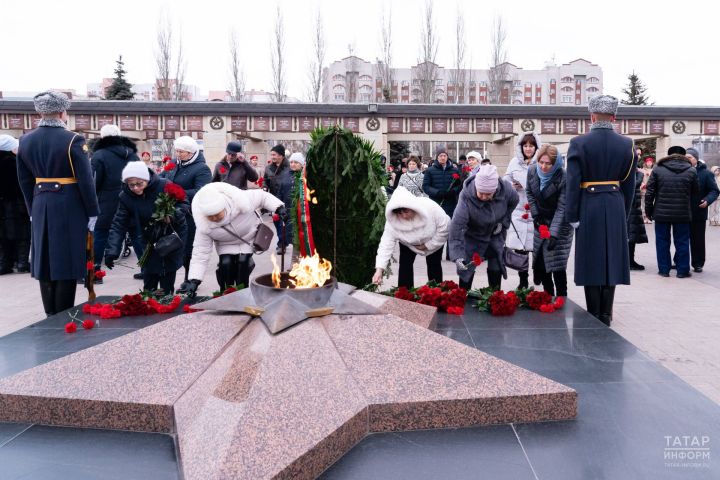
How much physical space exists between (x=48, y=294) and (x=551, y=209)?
4.66 meters

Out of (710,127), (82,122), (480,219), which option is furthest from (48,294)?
(710,127)

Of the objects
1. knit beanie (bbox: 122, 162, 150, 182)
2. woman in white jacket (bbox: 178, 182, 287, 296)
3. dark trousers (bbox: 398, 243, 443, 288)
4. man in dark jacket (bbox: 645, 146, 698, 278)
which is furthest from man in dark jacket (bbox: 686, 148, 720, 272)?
knit beanie (bbox: 122, 162, 150, 182)

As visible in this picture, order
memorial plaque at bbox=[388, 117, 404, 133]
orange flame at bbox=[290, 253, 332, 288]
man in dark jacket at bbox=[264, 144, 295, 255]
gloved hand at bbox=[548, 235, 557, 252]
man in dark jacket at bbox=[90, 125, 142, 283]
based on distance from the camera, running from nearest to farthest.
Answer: orange flame at bbox=[290, 253, 332, 288] → gloved hand at bbox=[548, 235, 557, 252] → man in dark jacket at bbox=[90, 125, 142, 283] → man in dark jacket at bbox=[264, 144, 295, 255] → memorial plaque at bbox=[388, 117, 404, 133]

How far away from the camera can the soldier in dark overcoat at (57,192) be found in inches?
205

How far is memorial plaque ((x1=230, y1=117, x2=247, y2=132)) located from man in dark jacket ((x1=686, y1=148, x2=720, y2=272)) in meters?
11.8

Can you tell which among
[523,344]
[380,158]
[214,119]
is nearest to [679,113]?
[214,119]

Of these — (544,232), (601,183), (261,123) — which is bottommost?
(544,232)

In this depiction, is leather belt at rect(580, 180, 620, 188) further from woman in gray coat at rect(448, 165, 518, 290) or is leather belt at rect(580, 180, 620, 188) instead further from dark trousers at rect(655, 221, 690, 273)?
dark trousers at rect(655, 221, 690, 273)

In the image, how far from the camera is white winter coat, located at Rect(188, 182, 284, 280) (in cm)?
548

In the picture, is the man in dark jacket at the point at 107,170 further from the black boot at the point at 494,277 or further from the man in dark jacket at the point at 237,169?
the black boot at the point at 494,277

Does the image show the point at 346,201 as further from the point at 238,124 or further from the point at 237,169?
the point at 238,124

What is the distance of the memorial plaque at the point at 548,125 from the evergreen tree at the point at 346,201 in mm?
13234

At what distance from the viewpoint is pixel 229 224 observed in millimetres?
5672

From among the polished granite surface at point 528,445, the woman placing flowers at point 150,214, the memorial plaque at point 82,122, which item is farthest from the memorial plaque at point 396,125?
the polished granite surface at point 528,445
